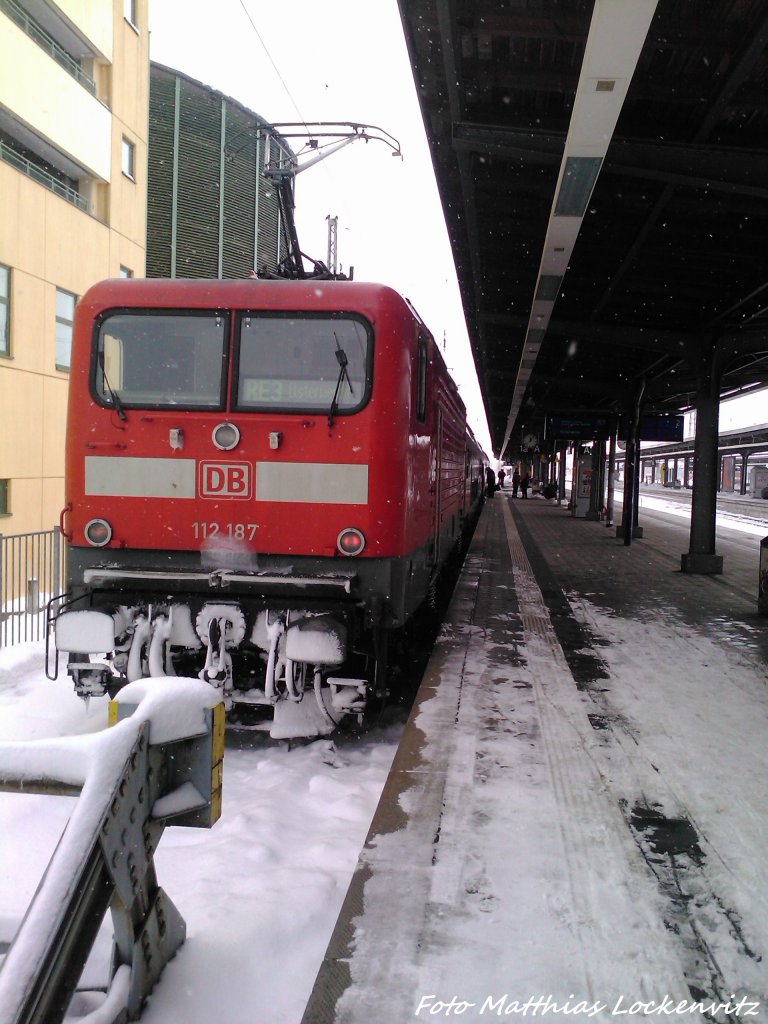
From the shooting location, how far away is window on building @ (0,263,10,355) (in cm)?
1297

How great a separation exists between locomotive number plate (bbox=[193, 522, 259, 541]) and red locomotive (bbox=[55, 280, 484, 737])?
0.01m

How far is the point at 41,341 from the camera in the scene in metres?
14.1

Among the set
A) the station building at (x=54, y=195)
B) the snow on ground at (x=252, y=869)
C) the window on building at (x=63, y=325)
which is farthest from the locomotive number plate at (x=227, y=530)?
the window on building at (x=63, y=325)

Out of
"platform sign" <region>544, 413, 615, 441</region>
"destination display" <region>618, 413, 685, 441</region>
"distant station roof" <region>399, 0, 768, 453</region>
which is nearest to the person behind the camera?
"distant station roof" <region>399, 0, 768, 453</region>

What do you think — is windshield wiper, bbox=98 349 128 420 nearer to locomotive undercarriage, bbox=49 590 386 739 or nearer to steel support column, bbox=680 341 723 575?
locomotive undercarriage, bbox=49 590 386 739

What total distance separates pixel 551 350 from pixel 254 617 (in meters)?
12.9

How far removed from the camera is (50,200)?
1427 centimetres

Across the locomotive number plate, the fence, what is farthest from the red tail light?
the fence

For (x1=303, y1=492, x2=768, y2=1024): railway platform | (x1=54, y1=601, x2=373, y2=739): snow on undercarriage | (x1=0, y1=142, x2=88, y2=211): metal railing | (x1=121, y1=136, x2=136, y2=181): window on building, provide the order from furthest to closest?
(x1=121, y1=136, x2=136, y2=181): window on building → (x1=0, y1=142, x2=88, y2=211): metal railing → (x1=54, y1=601, x2=373, y2=739): snow on undercarriage → (x1=303, y1=492, x2=768, y2=1024): railway platform

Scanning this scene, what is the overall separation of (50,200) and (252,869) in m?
13.8

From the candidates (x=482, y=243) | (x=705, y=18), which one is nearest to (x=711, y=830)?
(x=705, y=18)

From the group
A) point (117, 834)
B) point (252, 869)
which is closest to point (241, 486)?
point (252, 869)

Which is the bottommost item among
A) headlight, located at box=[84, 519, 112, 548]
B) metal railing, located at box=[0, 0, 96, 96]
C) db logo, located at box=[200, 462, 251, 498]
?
headlight, located at box=[84, 519, 112, 548]

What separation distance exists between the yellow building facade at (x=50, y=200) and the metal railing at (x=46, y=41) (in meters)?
0.03
